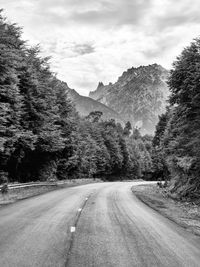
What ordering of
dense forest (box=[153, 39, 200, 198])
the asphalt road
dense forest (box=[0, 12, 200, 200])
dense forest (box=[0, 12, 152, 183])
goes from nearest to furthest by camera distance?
the asphalt road
dense forest (box=[153, 39, 200, 198])
dense forest (box=[0, 12, 200, 200])
dense forest (box=[0, 12, 152, 183])

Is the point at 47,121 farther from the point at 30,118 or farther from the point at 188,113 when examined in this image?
the point at 188,113

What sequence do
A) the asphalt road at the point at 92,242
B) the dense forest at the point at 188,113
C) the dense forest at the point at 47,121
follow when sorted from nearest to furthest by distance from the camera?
the asphalt road at the point at 92,242 < the dense forest at the point at 188,113 < the dense forest at the point at 47,121

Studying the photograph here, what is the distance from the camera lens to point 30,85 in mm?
33062

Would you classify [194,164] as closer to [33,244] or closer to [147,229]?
[147,229]

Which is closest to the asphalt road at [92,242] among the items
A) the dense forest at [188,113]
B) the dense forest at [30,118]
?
the dense forest at [188,113]

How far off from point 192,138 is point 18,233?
618 inches

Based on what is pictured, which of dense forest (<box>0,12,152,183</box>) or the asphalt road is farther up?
dense forest (<box>0,12,152,183</box>)

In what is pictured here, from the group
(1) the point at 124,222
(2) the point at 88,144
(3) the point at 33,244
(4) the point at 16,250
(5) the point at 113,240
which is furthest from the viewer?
(2) the point at 88,144

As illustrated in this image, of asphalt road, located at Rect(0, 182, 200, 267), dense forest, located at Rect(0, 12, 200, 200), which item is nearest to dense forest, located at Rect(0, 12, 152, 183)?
dense forest, located at Rect(0, 12, 200, 200)

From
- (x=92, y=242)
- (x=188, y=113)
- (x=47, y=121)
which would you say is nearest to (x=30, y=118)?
(x=47, y=121)

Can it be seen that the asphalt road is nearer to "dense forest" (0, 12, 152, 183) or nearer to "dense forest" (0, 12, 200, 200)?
"dense forest" (0, 12, 200, 200)

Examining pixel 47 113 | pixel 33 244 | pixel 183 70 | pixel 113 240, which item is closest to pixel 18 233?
pixel 33 244

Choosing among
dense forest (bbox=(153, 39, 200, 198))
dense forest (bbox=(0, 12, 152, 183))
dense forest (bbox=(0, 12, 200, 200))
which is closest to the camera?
dense forest (bbox=(153, 39, 200, 198))

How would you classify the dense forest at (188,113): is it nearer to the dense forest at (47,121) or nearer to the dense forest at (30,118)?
the dense forest at (47,121)
